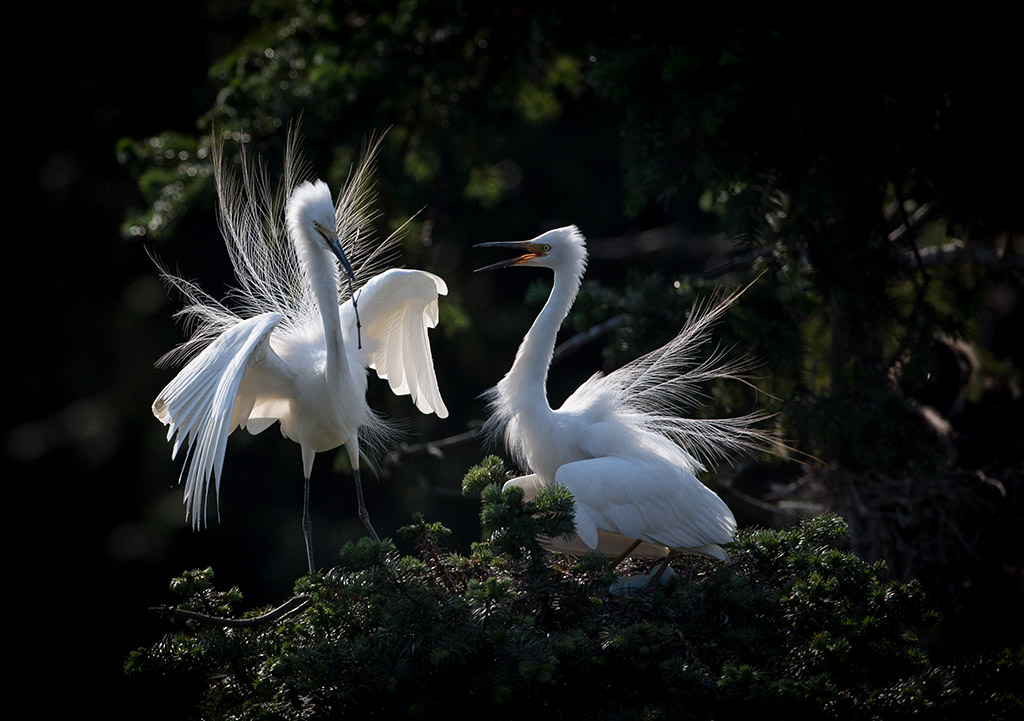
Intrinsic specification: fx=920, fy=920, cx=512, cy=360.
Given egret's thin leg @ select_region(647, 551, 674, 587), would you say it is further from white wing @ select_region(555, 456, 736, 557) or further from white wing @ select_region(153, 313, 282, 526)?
white wing @ select_region(153, 313, 282, 526)

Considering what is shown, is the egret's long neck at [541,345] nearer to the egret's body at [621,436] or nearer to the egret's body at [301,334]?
the egret's body at [621,436]

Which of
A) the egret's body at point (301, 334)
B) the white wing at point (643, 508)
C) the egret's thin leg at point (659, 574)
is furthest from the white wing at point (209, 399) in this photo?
the egret's thin leg at point (659, 574)

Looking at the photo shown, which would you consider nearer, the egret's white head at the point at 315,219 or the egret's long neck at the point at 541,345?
the egret's white head at the point at 315,219

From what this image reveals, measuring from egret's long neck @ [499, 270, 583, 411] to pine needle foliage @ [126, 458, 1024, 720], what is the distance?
1.01 meters

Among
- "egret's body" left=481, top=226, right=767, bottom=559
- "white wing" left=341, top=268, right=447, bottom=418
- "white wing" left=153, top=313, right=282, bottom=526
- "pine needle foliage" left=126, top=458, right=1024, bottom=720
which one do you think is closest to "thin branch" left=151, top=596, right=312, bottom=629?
"pine needle foliage" left=126, top=458, right=1024, bottom=720

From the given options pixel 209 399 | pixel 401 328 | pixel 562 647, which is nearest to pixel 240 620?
pixel 209 399

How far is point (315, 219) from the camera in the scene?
369 centimetres

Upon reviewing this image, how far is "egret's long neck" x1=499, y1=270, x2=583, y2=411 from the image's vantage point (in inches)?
159

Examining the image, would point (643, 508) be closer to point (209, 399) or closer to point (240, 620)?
point (240, 620)

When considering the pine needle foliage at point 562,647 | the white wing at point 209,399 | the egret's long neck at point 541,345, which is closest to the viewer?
the pine needle foliage at point 562,647

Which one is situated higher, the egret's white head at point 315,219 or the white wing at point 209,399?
the egret's white head at point 315,219

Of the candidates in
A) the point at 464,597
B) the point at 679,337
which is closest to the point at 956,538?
the point at 679,337

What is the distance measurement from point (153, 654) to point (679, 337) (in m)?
2.47

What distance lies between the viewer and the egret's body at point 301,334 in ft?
10.5
